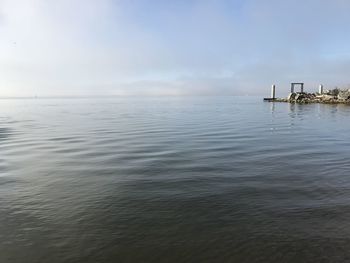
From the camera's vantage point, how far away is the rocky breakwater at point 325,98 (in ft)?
243

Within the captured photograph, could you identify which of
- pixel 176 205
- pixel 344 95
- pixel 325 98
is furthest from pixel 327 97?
pixel 176 205

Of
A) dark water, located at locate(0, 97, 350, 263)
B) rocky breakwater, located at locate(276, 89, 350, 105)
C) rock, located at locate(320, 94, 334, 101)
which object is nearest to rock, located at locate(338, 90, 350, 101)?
rocky breakwater, located at locate(276, 89, 350, 105)

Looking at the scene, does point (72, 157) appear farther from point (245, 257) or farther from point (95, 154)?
point (245, 257)

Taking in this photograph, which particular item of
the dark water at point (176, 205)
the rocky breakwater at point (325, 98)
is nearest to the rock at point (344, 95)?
the rocky breakwater at point (325, 98)

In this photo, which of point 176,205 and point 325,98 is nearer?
point 176,205

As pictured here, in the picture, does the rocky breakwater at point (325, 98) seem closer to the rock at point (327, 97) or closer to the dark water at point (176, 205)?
the rock at point (327, 97)

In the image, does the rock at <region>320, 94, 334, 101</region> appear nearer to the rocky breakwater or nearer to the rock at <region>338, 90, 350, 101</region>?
the rocky breakwater

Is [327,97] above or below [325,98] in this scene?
above

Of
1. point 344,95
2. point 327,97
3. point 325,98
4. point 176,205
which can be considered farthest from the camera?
point 325,98

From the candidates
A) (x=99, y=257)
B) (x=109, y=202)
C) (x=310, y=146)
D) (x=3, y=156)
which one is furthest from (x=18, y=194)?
(x=310, y=146)

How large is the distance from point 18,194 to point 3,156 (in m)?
8.37

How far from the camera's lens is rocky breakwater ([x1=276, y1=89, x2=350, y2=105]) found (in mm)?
74219

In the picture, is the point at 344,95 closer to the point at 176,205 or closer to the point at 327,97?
the point at 327,97

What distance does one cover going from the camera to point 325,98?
7969 cm
